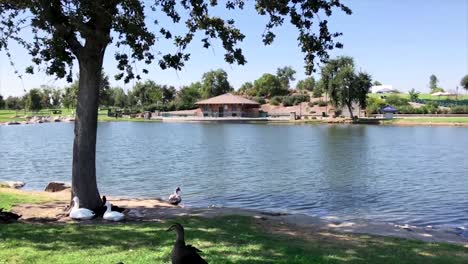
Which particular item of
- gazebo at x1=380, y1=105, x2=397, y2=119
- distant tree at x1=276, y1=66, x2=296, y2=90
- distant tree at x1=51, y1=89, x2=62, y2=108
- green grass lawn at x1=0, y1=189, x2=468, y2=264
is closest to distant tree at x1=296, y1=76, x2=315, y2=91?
distant tree at x1=276, y1=66, x2=296, y2=90

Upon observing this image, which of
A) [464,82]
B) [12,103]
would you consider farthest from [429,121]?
[12,103]

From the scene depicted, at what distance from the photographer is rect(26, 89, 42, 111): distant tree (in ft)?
421

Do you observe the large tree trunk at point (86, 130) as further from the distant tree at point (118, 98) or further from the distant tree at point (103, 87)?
the distant tree at point (118, 98)

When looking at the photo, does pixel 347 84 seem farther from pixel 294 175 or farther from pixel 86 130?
pixel 86 130

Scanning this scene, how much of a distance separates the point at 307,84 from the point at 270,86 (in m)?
15.4

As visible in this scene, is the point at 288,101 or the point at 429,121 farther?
the point at 288,101

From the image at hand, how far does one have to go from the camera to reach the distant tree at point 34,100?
12838 centimetres

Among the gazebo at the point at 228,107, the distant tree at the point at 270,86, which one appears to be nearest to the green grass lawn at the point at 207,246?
the gazebo at the point at 228,107

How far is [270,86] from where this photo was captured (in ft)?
487

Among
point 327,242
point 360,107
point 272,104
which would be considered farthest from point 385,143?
point 272,104

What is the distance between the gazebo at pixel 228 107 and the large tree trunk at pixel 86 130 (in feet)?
350

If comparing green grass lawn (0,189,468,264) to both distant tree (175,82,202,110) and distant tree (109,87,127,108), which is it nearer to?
distant tree (175,82,202,110)

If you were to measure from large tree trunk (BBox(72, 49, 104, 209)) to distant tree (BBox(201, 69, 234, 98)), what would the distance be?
136m

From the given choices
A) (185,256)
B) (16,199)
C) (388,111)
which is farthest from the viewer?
(388,111)
